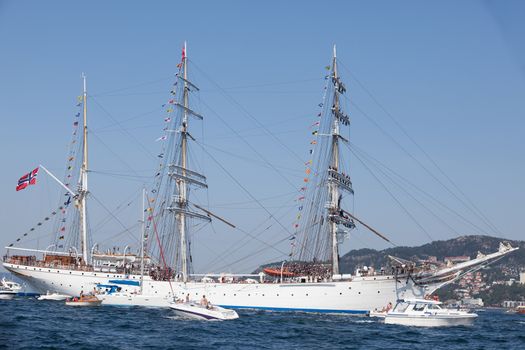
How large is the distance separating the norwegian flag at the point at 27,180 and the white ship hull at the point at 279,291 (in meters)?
13.6

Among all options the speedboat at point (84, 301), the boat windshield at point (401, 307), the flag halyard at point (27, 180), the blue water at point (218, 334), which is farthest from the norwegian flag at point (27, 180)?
the boat windshield at point (401, 307)

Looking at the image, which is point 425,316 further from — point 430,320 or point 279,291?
point 279,291

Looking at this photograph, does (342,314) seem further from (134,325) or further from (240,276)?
(134,325)

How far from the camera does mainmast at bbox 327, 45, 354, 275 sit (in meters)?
95.2

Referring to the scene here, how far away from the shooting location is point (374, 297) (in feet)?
284

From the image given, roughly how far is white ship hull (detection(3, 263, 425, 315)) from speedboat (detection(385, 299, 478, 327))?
15.7m

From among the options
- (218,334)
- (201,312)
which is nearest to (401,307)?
(201,312)

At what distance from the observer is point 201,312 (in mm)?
66875

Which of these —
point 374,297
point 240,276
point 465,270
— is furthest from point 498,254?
point 240,276

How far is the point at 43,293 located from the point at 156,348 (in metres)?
69.9

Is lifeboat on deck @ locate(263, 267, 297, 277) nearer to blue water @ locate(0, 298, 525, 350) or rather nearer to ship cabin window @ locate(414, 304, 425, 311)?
blue water @ locate(0, 298, 525, 350)

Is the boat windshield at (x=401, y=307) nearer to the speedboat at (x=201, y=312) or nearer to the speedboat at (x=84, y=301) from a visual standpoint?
the speedboat at (x=201, y=312)

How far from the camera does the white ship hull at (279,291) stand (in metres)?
86.6

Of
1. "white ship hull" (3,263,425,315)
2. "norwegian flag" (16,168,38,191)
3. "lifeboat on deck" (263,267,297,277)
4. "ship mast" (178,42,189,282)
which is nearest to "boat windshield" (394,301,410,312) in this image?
"white ship hull" (3,263,425,315)
